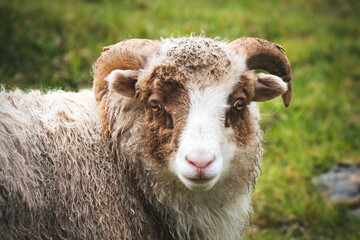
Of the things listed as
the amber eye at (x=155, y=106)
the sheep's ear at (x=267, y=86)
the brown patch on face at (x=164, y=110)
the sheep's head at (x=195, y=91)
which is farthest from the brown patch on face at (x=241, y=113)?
the amber eye at (x=155, y=106)

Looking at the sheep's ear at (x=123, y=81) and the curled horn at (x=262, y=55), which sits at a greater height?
the curled horn at (x=262, y=55)

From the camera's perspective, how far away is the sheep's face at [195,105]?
261 cm

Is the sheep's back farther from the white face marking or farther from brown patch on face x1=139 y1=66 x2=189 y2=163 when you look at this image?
the white face marking

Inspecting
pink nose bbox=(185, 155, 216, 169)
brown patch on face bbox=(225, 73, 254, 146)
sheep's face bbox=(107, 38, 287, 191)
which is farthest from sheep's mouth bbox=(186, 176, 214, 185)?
brown patch on face bbox=(225, 73, 254, 146)

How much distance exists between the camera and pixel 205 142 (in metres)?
2.56

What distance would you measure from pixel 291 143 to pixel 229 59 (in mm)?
3795

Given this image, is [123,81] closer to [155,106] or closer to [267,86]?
[155,106]

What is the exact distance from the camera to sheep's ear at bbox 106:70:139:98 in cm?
299

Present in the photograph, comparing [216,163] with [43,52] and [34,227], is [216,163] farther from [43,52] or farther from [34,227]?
[43,52]

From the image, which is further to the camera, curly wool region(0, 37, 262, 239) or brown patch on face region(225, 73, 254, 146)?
brown patch on face region(225, 73, 254, 146)

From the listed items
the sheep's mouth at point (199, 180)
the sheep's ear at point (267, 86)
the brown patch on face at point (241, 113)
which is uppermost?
the sheep's ear at point (267, 86)

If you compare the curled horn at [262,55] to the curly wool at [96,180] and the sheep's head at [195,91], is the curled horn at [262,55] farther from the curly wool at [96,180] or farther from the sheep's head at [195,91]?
the curly wool at [96,180]

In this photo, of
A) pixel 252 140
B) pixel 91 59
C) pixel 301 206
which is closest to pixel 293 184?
pixel 301 206

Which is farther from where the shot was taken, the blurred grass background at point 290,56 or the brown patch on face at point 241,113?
the blurred grass background at point 290,56
